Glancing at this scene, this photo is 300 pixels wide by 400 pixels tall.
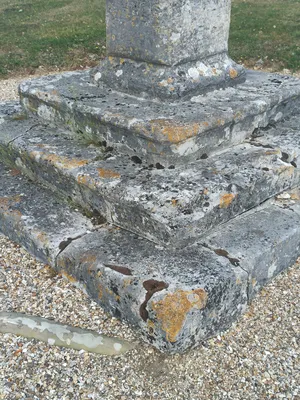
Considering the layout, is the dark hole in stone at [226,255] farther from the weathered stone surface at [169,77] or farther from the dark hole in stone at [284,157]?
the weathered stone surface at [169,77]

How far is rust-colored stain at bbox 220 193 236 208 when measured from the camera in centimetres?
321

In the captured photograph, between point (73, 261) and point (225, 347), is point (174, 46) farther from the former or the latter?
point (225, 347)

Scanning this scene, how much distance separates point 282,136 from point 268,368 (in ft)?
7.04

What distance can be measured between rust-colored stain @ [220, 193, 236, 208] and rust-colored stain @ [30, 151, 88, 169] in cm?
113

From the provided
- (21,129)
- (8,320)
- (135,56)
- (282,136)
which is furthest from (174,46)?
(8,320)

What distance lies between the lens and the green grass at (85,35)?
29.4ft

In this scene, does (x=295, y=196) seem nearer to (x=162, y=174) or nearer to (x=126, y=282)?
(x=162, y=174)

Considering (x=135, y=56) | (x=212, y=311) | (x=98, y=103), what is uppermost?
(x=135, y=56)

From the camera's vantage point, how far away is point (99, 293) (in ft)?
9.75

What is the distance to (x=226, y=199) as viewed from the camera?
323 cm

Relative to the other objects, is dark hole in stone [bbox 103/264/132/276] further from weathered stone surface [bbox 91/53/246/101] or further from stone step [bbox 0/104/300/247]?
weathered stone surface [bbox 91/53/246/101]

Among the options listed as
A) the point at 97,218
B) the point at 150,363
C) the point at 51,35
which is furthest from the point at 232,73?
the point at 51,35

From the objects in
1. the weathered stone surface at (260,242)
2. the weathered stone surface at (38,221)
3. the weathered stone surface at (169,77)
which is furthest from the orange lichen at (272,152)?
the weathered stone surface at (38,221)

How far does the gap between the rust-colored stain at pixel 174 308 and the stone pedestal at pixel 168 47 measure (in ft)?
5.91
